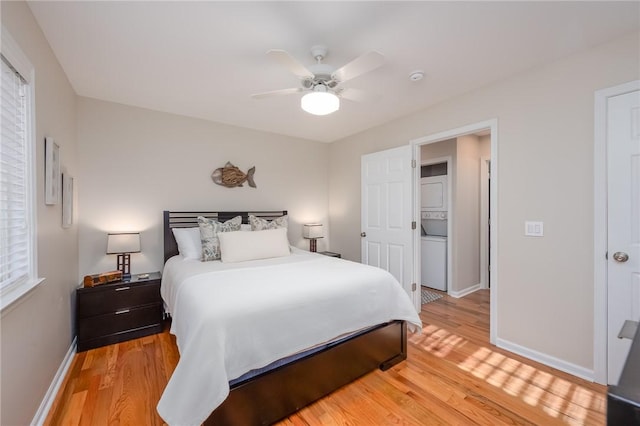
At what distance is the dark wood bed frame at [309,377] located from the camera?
Answer: 1.49 metres

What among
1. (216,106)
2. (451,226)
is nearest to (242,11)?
(216,106)

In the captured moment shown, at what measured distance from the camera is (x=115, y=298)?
8.63ft

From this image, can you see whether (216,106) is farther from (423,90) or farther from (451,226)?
(451,226)

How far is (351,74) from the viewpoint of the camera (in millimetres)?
1842

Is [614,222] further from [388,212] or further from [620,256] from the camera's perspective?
[388,212]

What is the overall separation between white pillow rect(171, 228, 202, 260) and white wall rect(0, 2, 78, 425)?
→ 3.04 ft

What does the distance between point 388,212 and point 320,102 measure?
2014 millimetres

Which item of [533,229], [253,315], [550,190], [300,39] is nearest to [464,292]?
[533,229]

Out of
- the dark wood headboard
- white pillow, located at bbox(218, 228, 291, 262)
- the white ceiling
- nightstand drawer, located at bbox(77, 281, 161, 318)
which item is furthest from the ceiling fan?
nightstand drawer, located at bbox(77, 281, 161, 318)

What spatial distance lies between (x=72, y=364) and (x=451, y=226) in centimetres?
456

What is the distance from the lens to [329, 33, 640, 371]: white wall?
2.05 meters

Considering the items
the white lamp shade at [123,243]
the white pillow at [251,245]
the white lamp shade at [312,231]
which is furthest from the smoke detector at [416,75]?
the white lamp shade at [123,243]

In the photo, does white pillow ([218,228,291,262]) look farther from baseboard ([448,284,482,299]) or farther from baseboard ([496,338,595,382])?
baseboard ([448,284,482,299])

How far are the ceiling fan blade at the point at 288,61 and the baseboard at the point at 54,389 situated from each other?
2538 mm
